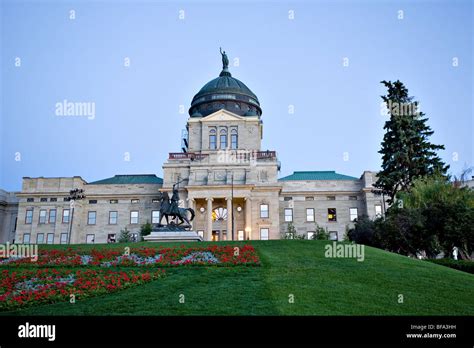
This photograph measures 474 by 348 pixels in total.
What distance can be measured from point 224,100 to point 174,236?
36.9 m

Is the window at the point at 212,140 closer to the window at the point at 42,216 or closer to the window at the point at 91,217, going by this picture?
the window at the point at 91,217

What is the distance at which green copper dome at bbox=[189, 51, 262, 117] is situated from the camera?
66.8m

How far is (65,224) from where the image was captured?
198 feet

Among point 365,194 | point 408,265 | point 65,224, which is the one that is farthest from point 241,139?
point 408,265

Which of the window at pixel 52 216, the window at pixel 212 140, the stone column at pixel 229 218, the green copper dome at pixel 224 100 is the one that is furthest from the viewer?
the green copper dome at pixel 224 100

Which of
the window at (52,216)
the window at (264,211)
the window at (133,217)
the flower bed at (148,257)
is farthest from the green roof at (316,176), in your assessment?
the flower bed at (148,257)

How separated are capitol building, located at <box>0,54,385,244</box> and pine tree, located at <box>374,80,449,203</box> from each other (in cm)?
1405

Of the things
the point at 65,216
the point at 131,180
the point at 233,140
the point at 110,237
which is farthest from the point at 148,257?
the point at 131,180

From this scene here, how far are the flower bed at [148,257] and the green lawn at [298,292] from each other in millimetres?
1310

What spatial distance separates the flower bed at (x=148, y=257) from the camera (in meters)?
23.1

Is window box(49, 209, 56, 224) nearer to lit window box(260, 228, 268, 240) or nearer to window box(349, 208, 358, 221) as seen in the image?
lit window box(260, 228, 268, 240)

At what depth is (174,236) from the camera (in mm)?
33406
